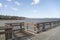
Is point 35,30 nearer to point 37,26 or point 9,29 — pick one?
point 37,26

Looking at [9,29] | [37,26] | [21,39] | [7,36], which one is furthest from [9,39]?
[37,26]

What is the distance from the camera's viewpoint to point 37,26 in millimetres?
9414

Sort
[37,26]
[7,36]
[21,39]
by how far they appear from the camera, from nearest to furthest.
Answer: [7,36]
[21,39]
[37,26]

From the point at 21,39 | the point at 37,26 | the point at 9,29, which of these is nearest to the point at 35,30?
the point at 37,26

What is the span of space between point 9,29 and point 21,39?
8.08ft

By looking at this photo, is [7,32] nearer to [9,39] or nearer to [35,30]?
[9,39]

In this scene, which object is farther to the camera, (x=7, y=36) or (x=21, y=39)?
(x=21, y=39)

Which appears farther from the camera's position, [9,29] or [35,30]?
[35,30]

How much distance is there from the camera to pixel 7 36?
504 cm

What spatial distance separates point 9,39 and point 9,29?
0.53m

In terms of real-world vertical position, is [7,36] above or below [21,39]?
above

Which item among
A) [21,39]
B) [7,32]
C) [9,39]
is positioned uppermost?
[7,32]

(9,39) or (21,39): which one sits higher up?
(9,39)

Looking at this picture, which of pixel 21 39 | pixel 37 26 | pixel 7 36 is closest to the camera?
pixel 7 36
